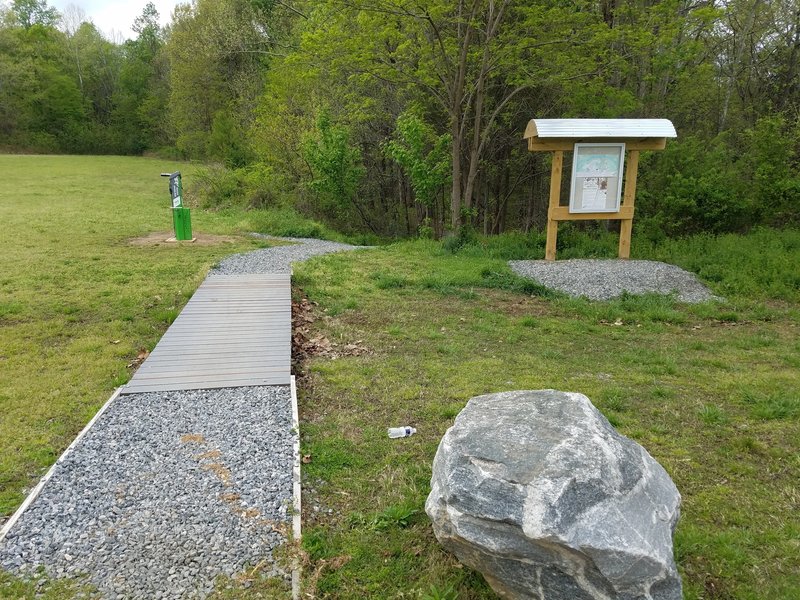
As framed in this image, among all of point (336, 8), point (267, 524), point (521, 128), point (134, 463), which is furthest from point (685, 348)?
point (521, 128)

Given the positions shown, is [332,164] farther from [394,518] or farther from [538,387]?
[394,518]

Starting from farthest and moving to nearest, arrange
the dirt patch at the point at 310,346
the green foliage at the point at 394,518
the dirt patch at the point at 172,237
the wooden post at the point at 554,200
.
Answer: the dirt patch at the point at 172,237, the wooden post at the point at 554,200, the dirt patch at the point at 310,346, the green foliage at the point at 394,518

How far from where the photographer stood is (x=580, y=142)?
414 inches

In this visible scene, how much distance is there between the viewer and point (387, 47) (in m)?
13.8

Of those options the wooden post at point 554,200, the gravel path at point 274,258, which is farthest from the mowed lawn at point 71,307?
the wooden post at point 554,200

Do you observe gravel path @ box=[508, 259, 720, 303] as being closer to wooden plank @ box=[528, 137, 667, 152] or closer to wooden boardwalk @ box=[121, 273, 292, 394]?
wooden plank @ box=[528, 137, 667, 152]

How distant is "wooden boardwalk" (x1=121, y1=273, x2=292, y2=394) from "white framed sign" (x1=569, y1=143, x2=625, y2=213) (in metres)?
5.76

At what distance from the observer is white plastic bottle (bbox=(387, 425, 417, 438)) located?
4314 mm

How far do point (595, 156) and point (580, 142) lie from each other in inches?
15.9

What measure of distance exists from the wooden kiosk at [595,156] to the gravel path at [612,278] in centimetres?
81

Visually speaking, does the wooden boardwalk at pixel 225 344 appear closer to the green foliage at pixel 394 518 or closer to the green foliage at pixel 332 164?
the green foliage at pixel 394 518

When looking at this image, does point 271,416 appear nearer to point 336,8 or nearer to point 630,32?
point 336,8

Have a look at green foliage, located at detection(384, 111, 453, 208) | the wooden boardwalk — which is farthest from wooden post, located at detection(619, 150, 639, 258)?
the wooden boardwalk

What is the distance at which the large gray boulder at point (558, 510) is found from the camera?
7.53 ft
